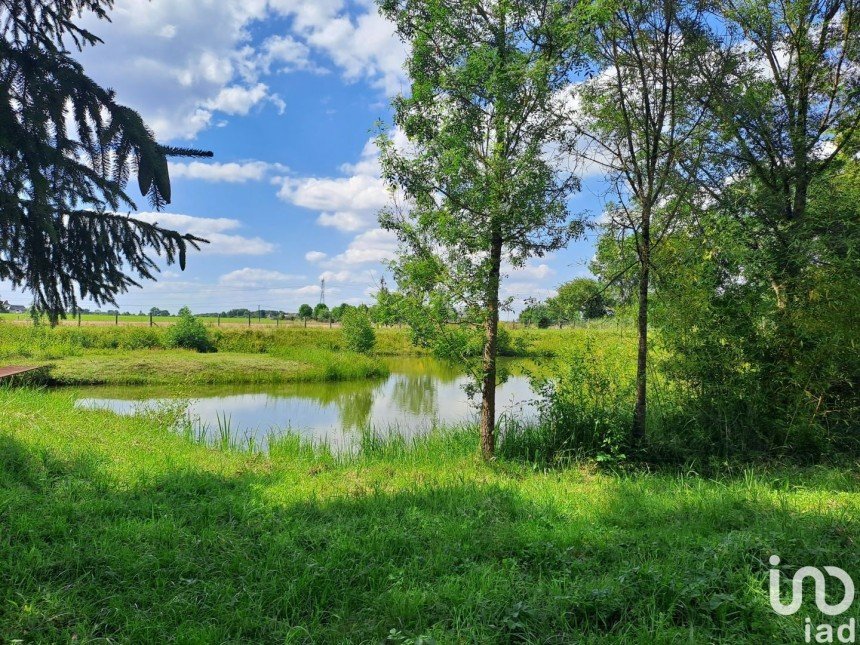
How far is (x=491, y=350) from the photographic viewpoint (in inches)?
220

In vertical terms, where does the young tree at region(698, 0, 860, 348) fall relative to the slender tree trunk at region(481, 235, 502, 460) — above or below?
above

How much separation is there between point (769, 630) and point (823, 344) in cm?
397

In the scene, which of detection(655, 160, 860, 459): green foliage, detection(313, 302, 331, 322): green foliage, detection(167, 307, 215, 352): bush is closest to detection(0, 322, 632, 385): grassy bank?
detection(167, 307, 215, 352): bush

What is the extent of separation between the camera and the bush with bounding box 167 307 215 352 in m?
22.3

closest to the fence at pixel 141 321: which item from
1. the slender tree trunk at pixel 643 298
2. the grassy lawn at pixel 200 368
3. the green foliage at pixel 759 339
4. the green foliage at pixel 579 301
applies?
the grassy lawn at pixel 200 368

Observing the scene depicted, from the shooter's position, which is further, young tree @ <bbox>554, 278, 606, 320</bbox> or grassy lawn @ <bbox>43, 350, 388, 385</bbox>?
grassy lawn @ <bbox>43, 350, 388, 385</bbox>

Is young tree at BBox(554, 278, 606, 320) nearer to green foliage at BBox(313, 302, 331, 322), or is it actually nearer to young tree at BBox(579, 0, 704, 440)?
young tree at BBox(579, 0, 704, 440)

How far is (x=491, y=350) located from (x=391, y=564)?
305 centimetres

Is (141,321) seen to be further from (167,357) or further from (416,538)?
(416,538)

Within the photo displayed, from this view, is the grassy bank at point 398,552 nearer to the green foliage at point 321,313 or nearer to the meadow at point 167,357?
the meadow at point 167,357

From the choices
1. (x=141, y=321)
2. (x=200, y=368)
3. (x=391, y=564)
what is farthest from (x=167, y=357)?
(x=391, y=564)

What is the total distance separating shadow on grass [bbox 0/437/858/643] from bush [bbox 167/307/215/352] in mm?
19965

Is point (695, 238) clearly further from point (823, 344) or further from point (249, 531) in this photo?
point (249, 531)

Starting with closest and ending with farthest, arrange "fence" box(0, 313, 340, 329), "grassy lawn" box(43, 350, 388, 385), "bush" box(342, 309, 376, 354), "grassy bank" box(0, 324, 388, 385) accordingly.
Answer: "grassy lawn" box(43, 350, 388, 385)
"grassy bank" box(0, 324, 388, 385)
"bush" box(342, 309, 376, 354)
"fence" box(0, 313, 340, 329)
